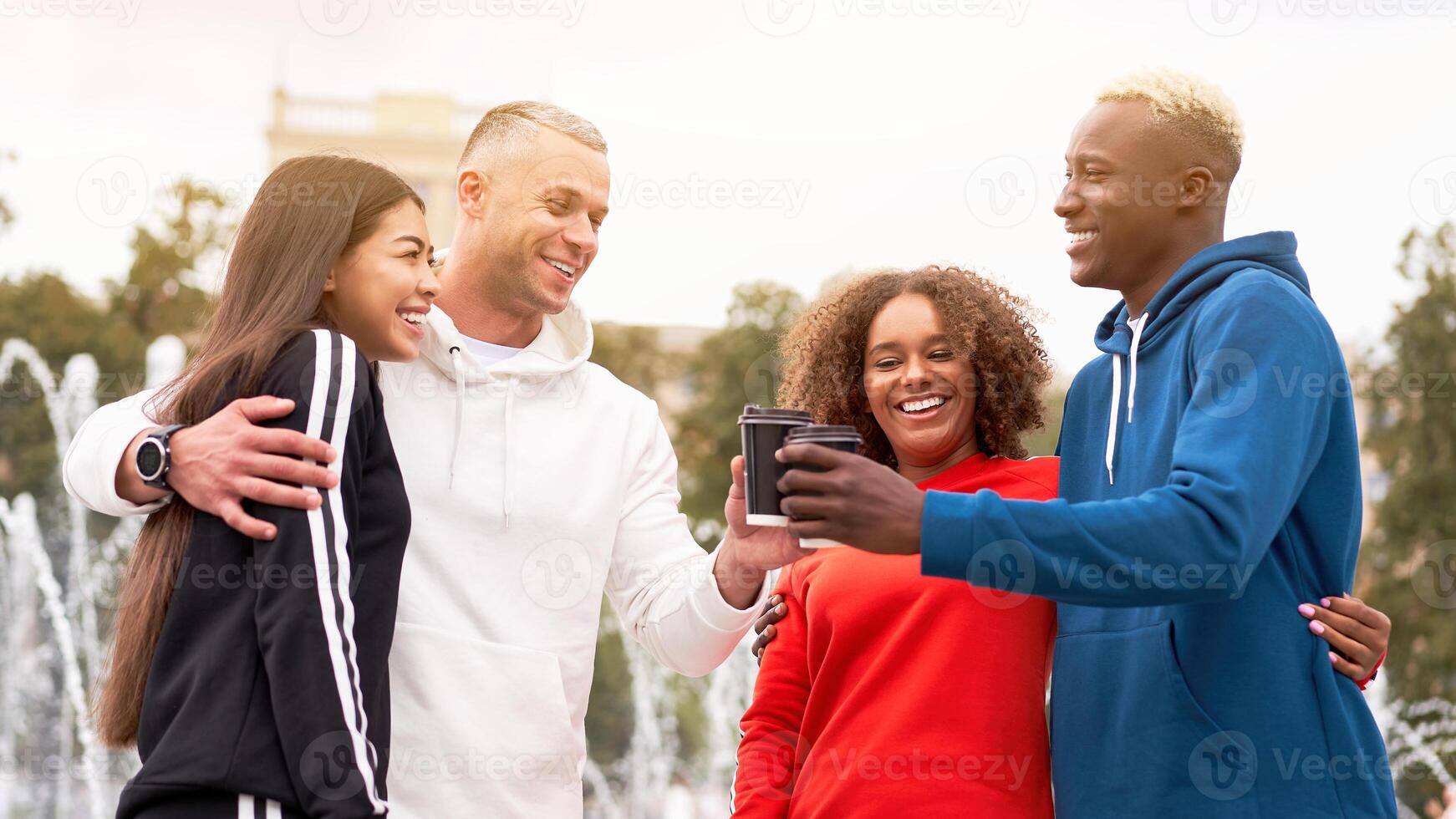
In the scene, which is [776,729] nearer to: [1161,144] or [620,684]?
[1161,144]

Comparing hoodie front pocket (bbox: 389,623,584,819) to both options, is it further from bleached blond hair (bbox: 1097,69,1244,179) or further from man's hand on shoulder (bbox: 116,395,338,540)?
bleached blond hair (bbox: 1097,69,1244,179)

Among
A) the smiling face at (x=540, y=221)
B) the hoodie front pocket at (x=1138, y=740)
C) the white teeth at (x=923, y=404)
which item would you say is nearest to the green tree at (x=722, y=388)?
the smiling face at (x=540, y=221)

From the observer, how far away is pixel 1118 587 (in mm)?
2410

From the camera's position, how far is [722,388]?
23922 mm

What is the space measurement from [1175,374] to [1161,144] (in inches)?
22.4

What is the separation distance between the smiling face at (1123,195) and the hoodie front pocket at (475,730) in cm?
165

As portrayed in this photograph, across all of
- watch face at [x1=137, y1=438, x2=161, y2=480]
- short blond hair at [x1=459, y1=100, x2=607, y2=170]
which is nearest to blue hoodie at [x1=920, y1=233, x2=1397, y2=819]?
watch face at [x1=137, y1=438, x2=161, y2=480]

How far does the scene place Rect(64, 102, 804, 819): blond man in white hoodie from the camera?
292cm

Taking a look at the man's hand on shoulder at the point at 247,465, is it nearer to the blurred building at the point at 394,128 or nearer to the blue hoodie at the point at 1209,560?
the blue hoodie at the point at 1209,560

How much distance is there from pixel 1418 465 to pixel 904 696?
21.3 m

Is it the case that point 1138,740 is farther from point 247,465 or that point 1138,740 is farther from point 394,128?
point 394,128

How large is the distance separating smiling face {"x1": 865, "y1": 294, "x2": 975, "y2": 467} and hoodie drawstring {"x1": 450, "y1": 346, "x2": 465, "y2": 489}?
1.08m

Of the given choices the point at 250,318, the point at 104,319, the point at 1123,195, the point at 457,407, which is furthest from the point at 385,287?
the point at 104,319

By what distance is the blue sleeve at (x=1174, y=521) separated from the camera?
93.1 inches
